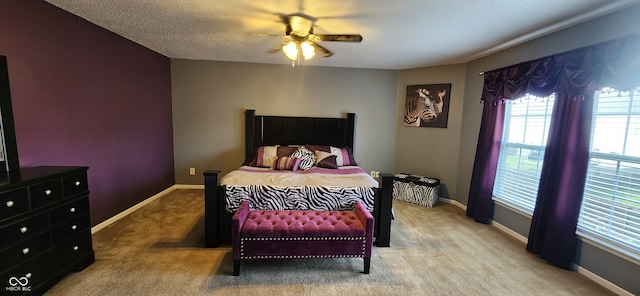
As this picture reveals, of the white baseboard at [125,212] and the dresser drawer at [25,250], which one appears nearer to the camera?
the dresser drawer at [25,250]

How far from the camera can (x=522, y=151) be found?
3.11 m

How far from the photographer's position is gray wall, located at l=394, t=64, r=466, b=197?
418 cm

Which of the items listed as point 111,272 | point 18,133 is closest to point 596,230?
point 111,272

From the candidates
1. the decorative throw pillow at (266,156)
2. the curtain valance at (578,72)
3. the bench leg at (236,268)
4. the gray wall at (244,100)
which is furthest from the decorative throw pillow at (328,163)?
the curtain valance at (578,72)

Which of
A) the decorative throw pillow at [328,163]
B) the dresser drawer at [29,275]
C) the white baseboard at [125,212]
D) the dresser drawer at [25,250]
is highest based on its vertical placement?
the decorative throw pillow at [328,163]

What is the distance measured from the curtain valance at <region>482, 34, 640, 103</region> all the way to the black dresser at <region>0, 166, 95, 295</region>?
4.27 meters

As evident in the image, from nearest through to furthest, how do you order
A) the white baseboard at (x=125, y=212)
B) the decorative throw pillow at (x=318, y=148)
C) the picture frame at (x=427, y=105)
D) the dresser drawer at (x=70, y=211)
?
the dresser drawer at (x=70, y=211) < the white baseboard at (x=125, y=212) < the picture frame at (x=427, y=105) < the decorative throw pillow at (x=318, y=148)

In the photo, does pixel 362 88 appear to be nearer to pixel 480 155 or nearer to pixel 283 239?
pixel 480 155

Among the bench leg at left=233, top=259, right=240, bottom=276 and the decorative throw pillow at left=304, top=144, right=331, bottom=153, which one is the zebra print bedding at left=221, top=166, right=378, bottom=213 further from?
the decorative throw pillow at left=304, top=144, right=331, bottom=153

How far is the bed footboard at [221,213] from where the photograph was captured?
2.62 meters

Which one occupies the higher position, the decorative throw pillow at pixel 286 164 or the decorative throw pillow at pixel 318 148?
the decorative throw pillow at pixel 318 148

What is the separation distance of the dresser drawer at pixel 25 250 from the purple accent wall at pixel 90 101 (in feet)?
2.58

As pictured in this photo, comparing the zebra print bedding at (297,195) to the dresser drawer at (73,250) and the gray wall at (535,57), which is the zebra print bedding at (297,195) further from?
the gray wall at (535,57)

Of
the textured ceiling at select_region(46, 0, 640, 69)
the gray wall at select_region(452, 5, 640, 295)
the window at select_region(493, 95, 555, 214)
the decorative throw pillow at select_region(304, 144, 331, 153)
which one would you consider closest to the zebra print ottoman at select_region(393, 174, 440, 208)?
the gray wall at select_region(452, 5, 640, 295)
